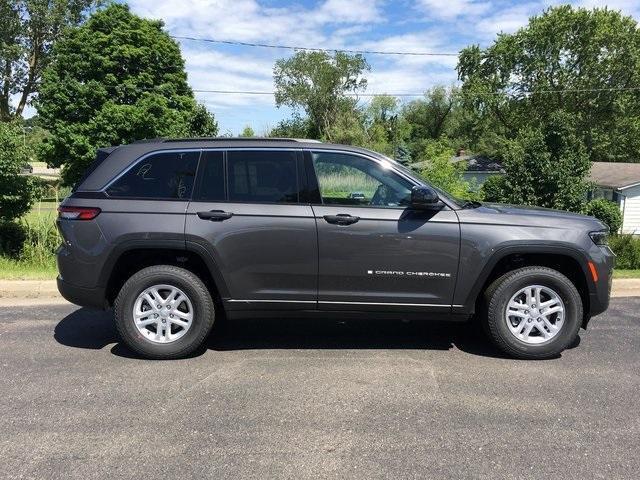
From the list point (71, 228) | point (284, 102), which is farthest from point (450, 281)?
point (284, 102)

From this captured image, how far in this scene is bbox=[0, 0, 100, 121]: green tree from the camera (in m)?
36.5

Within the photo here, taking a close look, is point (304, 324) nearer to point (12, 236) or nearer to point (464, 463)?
point (464, 463)

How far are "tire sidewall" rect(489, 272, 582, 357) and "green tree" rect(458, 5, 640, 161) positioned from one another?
42418 millimetres

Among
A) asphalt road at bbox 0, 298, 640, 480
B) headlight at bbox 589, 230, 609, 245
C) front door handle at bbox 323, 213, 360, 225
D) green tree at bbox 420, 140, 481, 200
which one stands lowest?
asphalt road at bbox 0, 298, 640, 480

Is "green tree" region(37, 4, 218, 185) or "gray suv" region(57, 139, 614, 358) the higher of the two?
"green tree" region(37, 4, 218, 185)

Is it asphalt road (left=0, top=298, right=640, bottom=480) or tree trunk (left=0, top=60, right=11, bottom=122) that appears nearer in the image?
asphalt road (left=0, top=298, right=640, bottom=480)

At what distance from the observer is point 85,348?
16.5 feet

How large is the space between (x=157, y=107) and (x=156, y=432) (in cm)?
1647

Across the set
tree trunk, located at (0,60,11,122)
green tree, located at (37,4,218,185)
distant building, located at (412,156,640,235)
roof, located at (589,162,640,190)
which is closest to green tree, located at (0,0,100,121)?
tree trunk, located at (0,60,11,122)

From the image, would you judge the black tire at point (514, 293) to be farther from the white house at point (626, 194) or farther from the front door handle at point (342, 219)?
the white house at point (626, 194)

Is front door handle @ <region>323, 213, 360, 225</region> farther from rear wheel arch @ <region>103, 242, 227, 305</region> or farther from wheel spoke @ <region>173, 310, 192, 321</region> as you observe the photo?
wheel spoke @ <region>173, 310, 192, 321</region>

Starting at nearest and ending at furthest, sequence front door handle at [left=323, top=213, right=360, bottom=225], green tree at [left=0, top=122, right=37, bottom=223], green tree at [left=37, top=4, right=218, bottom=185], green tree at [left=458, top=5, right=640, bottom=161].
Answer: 1. front door handle at [left=323, top=213, right=360, bottom=225]
2. green tree at [left=0, top=122, right=37, bottom=223]
3. green tree at [left=37, top=4, right=218, bottom=185]
4. green tree at [left=458, top=5, right=640, bottom=161]

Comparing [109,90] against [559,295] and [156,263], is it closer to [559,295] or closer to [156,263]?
[156,263]

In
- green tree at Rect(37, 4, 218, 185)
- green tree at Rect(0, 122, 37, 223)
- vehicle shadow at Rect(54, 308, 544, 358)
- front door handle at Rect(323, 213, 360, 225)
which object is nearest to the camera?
front door handle at Rect(323, 213, 360, 225)
